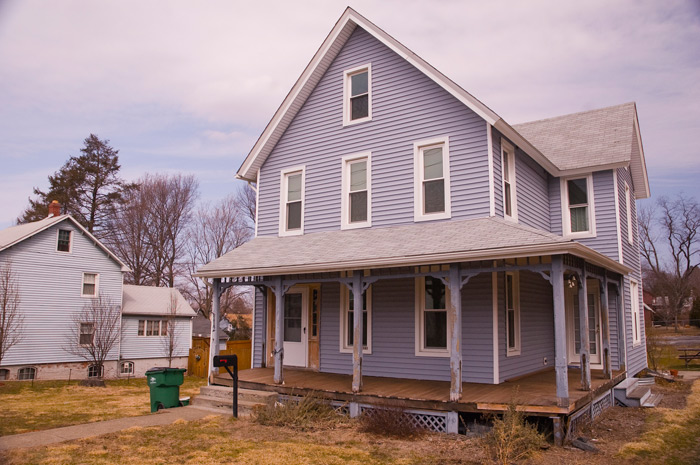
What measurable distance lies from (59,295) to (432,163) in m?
22.2

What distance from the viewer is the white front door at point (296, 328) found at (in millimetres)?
13555

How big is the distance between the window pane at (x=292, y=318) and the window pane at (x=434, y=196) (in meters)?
4.51

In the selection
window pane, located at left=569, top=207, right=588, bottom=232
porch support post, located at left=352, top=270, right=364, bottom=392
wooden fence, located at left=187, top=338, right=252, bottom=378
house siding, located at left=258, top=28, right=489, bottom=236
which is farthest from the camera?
wooden fence, located at left=187, top=338, right=252, bottom=378

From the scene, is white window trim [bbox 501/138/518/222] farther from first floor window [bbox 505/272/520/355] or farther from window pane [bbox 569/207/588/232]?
window pane [bbox 569/207/588/232]

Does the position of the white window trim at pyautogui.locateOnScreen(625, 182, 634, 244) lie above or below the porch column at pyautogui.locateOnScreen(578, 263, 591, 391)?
above

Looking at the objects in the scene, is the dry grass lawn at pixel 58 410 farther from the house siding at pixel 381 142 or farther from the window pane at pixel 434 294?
the window pane at pixel 434 294

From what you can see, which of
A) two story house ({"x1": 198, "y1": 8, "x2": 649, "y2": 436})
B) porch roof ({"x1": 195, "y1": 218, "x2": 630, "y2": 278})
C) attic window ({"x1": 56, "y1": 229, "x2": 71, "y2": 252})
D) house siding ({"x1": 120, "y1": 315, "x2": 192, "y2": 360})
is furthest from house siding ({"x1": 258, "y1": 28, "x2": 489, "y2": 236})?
house siding ({"x1": 120, "y1": 315, "x2": 192, "y2": 360})

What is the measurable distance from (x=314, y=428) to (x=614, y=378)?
715cm

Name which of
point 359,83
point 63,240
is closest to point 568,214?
point 359,83

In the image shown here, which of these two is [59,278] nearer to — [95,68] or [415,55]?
[95,68]

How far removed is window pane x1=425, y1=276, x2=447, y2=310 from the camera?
11422mm

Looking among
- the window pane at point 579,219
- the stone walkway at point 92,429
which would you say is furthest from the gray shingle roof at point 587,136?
the stone walkway at point 92,429

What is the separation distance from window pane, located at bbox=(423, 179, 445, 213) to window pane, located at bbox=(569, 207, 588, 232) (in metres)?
4.97

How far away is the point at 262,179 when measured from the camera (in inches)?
587
